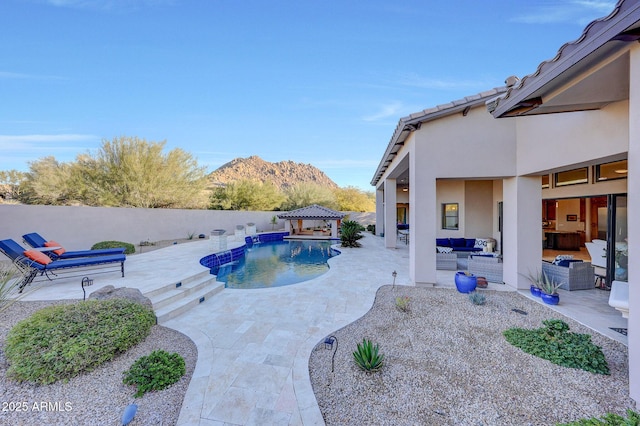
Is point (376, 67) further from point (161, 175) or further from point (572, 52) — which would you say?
point (161, 175)

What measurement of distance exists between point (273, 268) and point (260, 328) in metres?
7.05

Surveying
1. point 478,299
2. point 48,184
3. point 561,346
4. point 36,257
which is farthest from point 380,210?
point 48,184

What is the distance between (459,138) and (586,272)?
5166mm

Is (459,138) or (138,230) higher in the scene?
(459,138)

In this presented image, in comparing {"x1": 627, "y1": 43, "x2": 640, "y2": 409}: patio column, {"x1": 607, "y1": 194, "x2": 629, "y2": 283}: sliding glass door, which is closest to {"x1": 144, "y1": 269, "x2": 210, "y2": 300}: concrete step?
{"x1": 627, "y1": 43, "x2": 640, "y2": 409}: patio column

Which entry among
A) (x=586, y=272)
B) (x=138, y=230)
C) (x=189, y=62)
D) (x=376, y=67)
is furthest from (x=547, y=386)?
(x=138, y=230)

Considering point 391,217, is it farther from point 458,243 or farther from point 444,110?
point 444,110

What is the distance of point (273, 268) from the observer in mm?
11969

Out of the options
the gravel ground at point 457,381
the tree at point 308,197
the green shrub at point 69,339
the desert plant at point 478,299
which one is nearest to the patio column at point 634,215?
the gravel ground at point 457,381

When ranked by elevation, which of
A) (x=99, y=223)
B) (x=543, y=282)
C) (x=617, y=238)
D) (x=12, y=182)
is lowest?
(x=543, y=282)

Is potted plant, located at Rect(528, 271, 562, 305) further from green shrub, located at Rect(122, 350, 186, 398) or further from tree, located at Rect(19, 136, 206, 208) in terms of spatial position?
tree, located at Rect(19, 136, 206, 208)

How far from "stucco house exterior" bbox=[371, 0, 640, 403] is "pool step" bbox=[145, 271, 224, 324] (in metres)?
6.38

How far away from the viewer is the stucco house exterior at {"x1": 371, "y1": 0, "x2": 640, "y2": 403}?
2914 millimetres

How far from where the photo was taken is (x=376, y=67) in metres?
14.2
